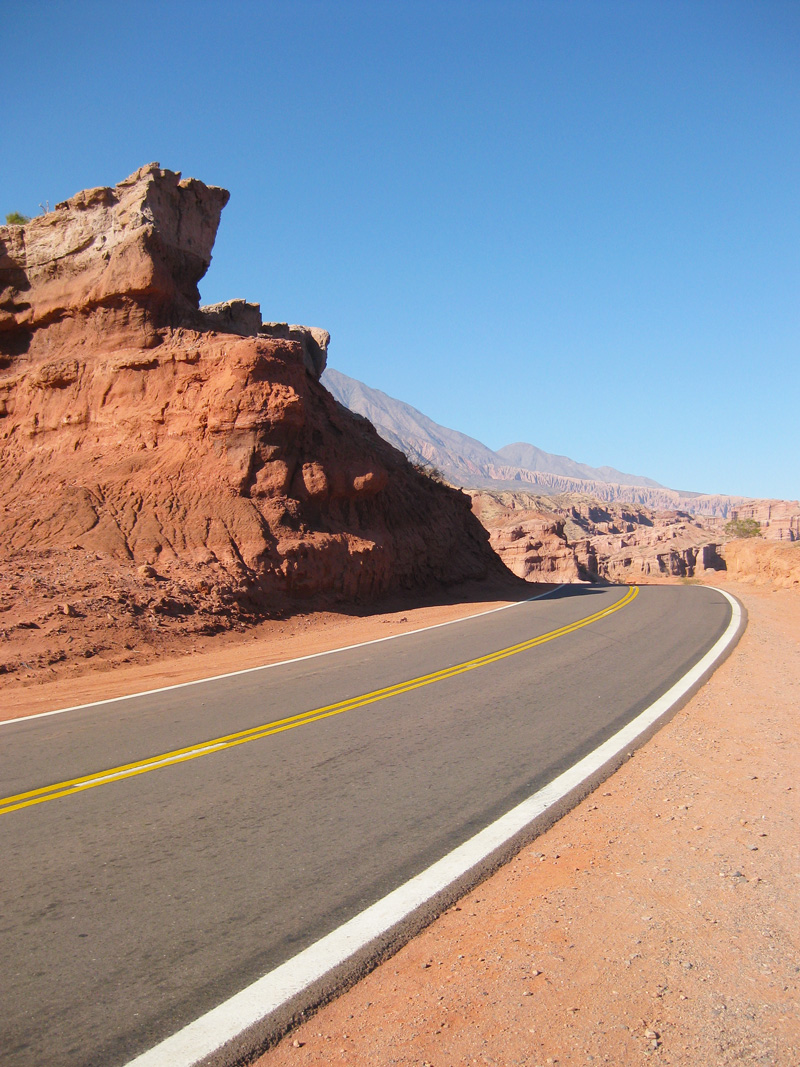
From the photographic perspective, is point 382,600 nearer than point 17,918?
No

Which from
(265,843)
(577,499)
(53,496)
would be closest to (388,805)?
(265,843)

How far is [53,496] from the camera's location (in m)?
18.8

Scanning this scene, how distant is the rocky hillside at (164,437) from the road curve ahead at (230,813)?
7806 mm

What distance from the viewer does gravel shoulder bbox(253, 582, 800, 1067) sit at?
2938mm

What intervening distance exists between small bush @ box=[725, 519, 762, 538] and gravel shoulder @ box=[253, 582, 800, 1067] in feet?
284

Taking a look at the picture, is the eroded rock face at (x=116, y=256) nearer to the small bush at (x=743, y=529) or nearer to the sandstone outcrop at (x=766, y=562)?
the sandstone outcrop at (x=766, y=562)

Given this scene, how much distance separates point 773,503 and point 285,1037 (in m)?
152

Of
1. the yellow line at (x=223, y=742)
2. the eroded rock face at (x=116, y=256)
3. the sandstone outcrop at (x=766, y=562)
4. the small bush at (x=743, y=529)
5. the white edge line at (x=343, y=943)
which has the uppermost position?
the eroded rock face at (x=116, y=256)

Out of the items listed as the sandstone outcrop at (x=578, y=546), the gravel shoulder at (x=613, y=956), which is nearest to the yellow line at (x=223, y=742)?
the gravel shoulder at (x=613, y=956)

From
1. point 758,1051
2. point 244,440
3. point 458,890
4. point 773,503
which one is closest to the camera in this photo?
point 758,1051

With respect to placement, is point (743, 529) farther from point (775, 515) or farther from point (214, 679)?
point (214, 679)

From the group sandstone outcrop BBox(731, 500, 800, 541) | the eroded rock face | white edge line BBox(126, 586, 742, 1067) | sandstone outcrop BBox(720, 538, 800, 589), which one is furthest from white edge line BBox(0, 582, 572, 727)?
sandstone outcrop BBox(731, 500, 800, 541)

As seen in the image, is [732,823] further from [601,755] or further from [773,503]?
[773,503]

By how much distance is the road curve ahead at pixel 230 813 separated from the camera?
3357 mm
